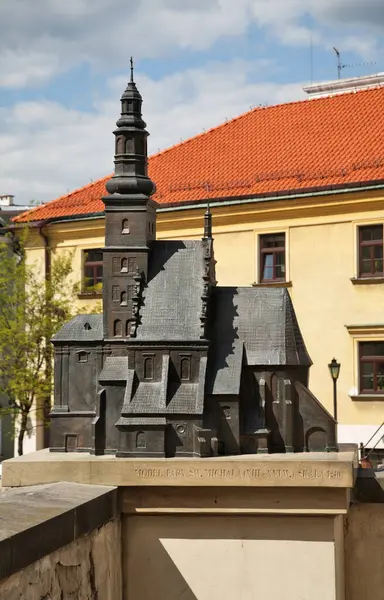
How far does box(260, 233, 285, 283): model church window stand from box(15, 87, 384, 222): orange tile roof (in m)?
1.34

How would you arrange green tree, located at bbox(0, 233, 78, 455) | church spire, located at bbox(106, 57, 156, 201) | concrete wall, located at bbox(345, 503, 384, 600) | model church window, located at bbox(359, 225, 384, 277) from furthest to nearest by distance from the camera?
green tree, located at bbox(0, 233, 78, 455), model church window, located at bbox(359, 225, 384, 277), church spire, located at bbox(106, 57, 156, 201), concrete wall, located at bbox(345, 503, 384, 600)

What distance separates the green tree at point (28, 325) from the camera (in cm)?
2792

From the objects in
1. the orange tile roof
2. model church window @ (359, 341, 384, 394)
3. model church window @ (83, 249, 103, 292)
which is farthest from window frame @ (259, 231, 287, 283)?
model church window @ (83, 249, 103, 292)

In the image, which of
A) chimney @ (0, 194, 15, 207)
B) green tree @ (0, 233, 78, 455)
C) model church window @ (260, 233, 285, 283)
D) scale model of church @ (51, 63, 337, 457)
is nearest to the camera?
scale model of church @ (51, 63, 337, 457)

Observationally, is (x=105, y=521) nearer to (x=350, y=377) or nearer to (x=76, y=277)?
(x=350, y=377)

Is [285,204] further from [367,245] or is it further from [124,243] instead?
[124,243]

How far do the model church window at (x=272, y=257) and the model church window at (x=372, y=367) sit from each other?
3213 millimetres

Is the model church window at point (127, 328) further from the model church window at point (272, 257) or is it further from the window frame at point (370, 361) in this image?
the model church window at point (272, 257)

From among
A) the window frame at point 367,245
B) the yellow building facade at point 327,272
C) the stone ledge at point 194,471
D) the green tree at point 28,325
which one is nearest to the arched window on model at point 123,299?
the stone ledge at point 194,471

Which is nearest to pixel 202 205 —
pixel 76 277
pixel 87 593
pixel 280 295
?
pixel 76 277

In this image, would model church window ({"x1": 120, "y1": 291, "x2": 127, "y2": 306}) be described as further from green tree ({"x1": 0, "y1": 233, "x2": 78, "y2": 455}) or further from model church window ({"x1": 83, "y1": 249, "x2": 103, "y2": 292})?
model church window ({"x1": 83, "y1": 249, "x2": 103, "y2": 292})

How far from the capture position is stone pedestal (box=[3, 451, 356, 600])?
7.54m

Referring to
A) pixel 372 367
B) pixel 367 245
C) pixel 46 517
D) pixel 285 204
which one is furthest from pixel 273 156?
Answer: pixel 46 517

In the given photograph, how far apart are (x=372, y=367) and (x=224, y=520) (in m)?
18.6
